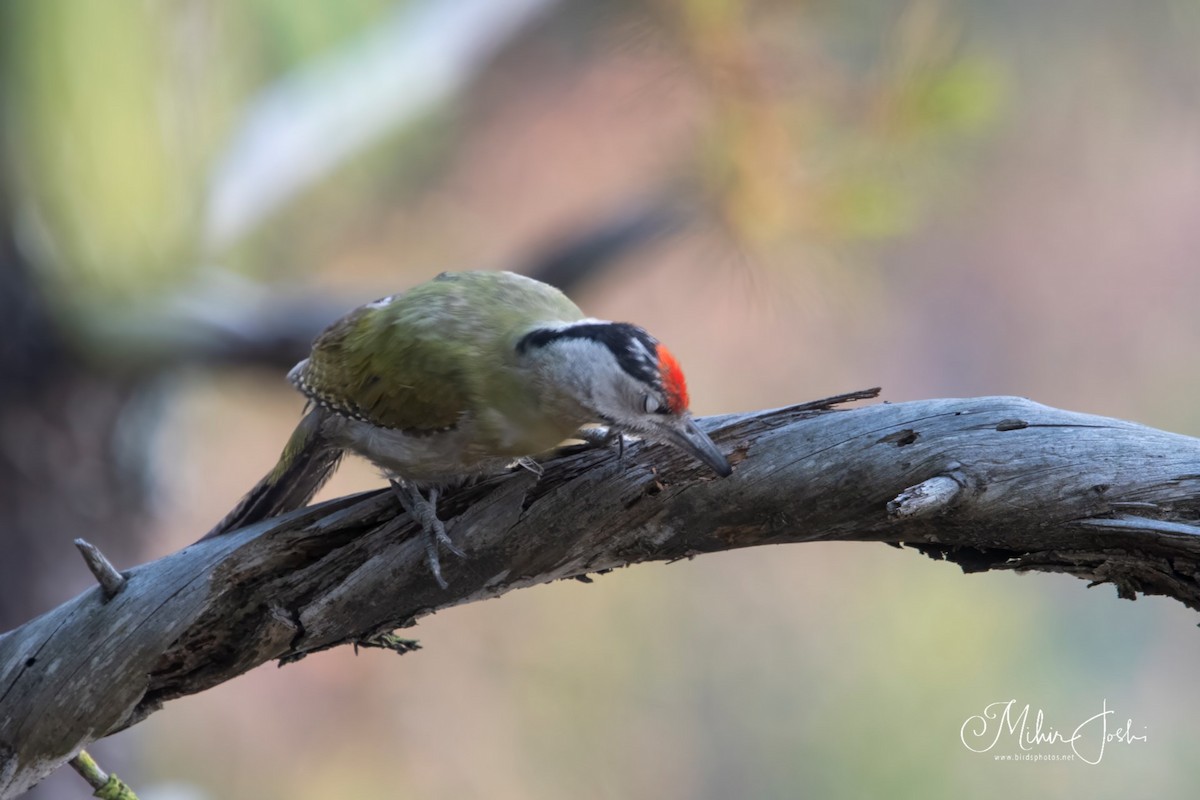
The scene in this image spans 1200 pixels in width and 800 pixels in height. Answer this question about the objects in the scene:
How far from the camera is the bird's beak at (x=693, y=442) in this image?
5.22ft

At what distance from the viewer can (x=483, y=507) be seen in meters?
1.79

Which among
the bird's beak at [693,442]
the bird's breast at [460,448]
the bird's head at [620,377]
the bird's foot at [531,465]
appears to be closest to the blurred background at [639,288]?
the bird's breast at [460,448]

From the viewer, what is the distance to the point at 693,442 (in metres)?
1.62

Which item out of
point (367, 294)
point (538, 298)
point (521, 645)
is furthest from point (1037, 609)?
point (538, 298)

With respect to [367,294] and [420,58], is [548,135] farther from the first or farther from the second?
[367,294]

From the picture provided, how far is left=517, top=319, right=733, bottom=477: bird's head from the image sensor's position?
5.74 ft

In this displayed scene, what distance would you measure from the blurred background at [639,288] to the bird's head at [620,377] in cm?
179

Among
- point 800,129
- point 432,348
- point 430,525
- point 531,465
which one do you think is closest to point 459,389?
point 432,348

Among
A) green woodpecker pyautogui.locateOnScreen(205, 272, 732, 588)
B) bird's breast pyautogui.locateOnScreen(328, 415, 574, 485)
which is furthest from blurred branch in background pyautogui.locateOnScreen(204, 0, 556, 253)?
bird's breast pyautogui.locateOnScreen(328, 415, 574, 485)

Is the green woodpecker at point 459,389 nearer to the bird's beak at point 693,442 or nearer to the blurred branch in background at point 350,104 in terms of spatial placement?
the bird's beak at point 693,442

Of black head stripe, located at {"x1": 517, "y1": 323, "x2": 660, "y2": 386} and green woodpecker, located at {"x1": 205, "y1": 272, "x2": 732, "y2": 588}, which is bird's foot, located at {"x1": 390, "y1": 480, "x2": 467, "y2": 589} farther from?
black head stripe, located at {"x1": 517, "y1": 323, "x2": 660, "y2": 386}

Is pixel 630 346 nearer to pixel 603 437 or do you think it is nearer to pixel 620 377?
pixel 620 377

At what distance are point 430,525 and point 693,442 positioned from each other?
478mm

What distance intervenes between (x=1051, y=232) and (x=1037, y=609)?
2238 mm
